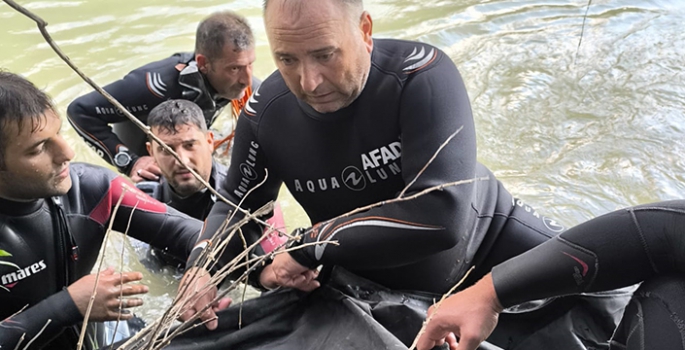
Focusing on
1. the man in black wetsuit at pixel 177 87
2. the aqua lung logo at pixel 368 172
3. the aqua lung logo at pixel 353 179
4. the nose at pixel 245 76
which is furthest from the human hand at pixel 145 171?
the aqua lung logo at pixel 353 179

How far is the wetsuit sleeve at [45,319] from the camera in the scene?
1.81 meters

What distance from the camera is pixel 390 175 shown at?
1831 millimetres

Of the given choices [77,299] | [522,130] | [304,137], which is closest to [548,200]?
[522,130]

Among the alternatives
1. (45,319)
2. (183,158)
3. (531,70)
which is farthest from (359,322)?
(531,70)

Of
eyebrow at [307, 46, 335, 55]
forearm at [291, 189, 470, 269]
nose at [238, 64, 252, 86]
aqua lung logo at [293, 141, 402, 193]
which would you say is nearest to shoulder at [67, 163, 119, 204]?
aqua lung logo at [293, 141, 402, 193]

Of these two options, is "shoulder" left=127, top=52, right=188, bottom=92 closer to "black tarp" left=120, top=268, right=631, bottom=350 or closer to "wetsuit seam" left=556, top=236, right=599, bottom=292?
"black tarp" left=120, top=268, right=631, bottom=350

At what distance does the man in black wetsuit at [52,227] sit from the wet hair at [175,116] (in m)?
0.76

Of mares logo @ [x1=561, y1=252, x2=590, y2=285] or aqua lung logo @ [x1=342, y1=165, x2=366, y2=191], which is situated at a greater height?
aqua lung logo @ [x1=342, y1=165, x2=366, y2=191]

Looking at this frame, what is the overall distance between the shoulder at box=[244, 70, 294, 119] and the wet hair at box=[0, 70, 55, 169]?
1.77ft

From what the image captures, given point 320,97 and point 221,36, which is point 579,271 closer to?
point 320,97

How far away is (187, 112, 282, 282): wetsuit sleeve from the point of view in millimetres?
1940

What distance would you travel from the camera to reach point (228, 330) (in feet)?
5.88

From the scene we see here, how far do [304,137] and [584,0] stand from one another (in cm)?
470

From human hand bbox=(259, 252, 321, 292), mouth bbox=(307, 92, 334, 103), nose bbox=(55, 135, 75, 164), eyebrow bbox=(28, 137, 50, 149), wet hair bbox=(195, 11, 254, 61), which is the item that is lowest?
human hand bbox=(259, 252, 321, 292)
